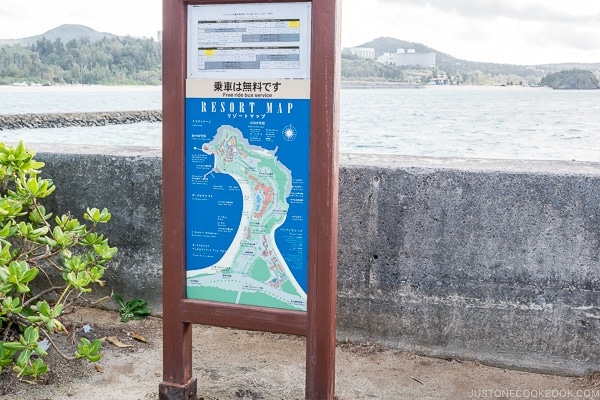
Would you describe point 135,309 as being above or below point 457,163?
below

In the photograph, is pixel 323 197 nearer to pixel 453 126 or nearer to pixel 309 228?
pixel 309 228

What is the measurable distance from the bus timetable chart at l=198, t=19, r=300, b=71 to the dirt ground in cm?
151

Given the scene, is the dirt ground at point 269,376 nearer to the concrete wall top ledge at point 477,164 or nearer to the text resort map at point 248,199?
the text resort map at point 248,199

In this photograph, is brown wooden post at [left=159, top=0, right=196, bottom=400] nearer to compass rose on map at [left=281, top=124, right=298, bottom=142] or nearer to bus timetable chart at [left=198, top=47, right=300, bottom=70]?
bus timetable chart at [left=198, top=47, right=300, bottom=70]

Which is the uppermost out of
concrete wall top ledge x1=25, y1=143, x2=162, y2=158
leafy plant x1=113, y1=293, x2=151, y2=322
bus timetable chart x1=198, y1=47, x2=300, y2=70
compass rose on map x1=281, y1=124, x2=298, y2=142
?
bus timetable chart x1=198, y1=47, x2=300, y2=70

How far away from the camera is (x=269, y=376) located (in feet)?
11.5

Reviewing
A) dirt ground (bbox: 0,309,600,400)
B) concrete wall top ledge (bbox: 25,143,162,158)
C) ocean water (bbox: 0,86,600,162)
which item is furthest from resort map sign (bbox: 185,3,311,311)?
ocean water (bbox: 0,86,600,162)

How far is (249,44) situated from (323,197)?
704 millimetres

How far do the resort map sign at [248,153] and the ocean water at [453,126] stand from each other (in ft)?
69.4

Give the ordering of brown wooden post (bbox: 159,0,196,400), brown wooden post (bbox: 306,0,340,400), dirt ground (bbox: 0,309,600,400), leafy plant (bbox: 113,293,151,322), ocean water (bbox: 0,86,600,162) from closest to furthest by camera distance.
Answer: brown wooden post (bbox: 306,0,340,400) → brown wooden post (bbox: 159,0,196,400) → dirt ground (bbox: 0,309,600,400) → leafy plant (bbox: 113,293,151,322) → ocean water (bbox: 0,86,600,162)

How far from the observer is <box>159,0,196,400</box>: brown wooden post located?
3.01 meters

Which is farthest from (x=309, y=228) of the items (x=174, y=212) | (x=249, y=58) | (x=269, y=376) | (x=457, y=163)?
(x=457, y=163)

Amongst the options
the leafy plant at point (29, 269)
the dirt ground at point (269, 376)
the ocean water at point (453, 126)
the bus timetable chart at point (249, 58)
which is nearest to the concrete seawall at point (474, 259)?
the dirt ground at point (269, 376)

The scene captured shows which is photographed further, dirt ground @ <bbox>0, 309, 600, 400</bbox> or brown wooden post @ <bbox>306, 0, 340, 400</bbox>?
dirt ground @ <bbox>0, 309, 600, 400</bbox>
